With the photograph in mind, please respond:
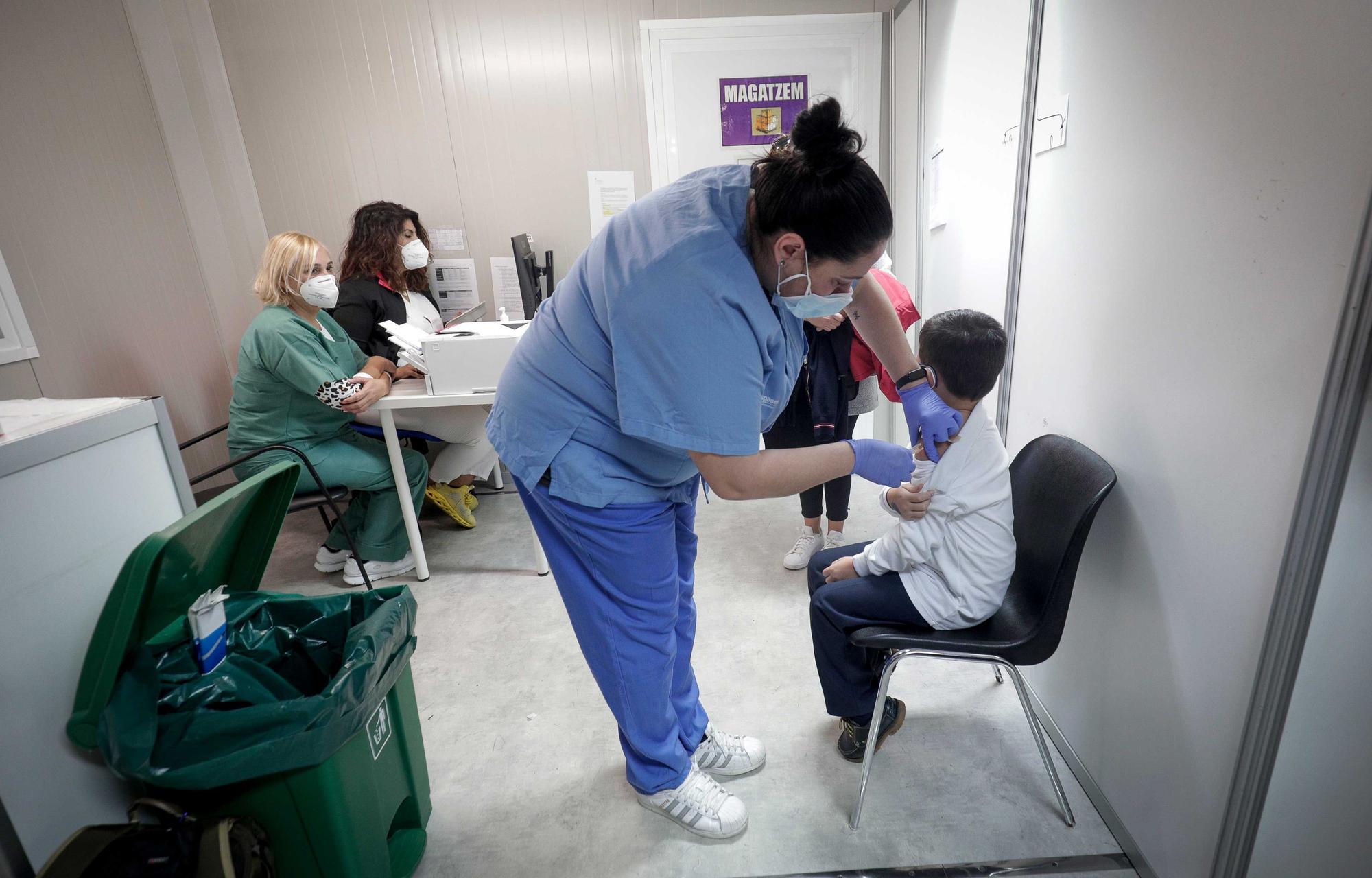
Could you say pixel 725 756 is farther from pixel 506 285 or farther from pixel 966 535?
pixel 506 285

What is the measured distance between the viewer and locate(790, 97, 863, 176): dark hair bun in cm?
89

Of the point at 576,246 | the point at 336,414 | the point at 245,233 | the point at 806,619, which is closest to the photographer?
the point at 806,619

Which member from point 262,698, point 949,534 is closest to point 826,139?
point 949,534

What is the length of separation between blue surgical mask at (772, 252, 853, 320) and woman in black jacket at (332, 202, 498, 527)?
197 cm

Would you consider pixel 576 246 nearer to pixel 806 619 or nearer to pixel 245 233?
pixel 245 233

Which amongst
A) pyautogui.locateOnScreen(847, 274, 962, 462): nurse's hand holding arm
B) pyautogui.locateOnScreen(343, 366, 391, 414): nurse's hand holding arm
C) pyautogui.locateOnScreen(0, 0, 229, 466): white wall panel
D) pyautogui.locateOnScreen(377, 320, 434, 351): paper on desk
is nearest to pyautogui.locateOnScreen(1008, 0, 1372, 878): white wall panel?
pyautogui.locateOnScreen(847, 274, 962, 462): nurse's hand holding arm

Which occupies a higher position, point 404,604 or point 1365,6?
point 1365,6

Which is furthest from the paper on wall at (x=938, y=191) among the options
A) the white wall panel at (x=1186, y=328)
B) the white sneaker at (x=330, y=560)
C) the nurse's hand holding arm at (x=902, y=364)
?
the white sneaker at (x=330, y=560)

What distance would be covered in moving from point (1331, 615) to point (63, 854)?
1.67 metres

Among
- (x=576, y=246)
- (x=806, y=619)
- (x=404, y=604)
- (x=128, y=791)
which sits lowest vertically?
(x=806, y=619)

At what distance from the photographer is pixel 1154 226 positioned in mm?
1081

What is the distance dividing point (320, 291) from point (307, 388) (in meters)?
0.37

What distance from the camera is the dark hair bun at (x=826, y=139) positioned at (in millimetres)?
890

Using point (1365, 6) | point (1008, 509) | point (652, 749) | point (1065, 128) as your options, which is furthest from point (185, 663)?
point (1065, 128)
